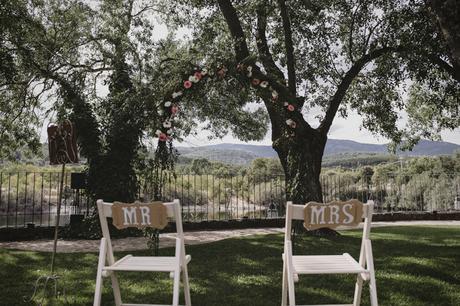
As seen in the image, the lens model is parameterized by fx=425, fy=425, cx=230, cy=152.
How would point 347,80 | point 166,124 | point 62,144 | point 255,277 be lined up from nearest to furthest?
point 62,144, point 255,277, point 166,124, point 347,80

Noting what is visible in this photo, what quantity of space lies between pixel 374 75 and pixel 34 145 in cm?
955

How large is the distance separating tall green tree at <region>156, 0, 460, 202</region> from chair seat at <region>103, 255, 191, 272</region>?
13.8ft

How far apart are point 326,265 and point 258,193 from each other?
30.5 ft

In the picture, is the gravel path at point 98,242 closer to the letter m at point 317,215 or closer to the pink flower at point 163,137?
the pink flower at point 163,137

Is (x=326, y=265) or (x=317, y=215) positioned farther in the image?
(x=326, y=265)

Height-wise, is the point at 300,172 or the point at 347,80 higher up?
the point at 347,80

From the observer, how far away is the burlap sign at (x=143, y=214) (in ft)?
10.3

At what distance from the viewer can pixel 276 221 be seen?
38.8 feet

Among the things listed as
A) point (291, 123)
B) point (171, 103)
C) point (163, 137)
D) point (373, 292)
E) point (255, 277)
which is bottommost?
point (255, 277)

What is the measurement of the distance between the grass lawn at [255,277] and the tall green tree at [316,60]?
5.00ft

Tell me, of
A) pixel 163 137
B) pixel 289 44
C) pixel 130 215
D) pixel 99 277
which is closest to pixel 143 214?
pixel 130 215

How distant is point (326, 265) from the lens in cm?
323

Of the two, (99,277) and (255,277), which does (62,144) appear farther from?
(255,277)

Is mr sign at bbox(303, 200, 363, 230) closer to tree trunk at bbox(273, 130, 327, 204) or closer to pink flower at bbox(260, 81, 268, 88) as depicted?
tree trunk at bbox(273, 130, 327, 204)
